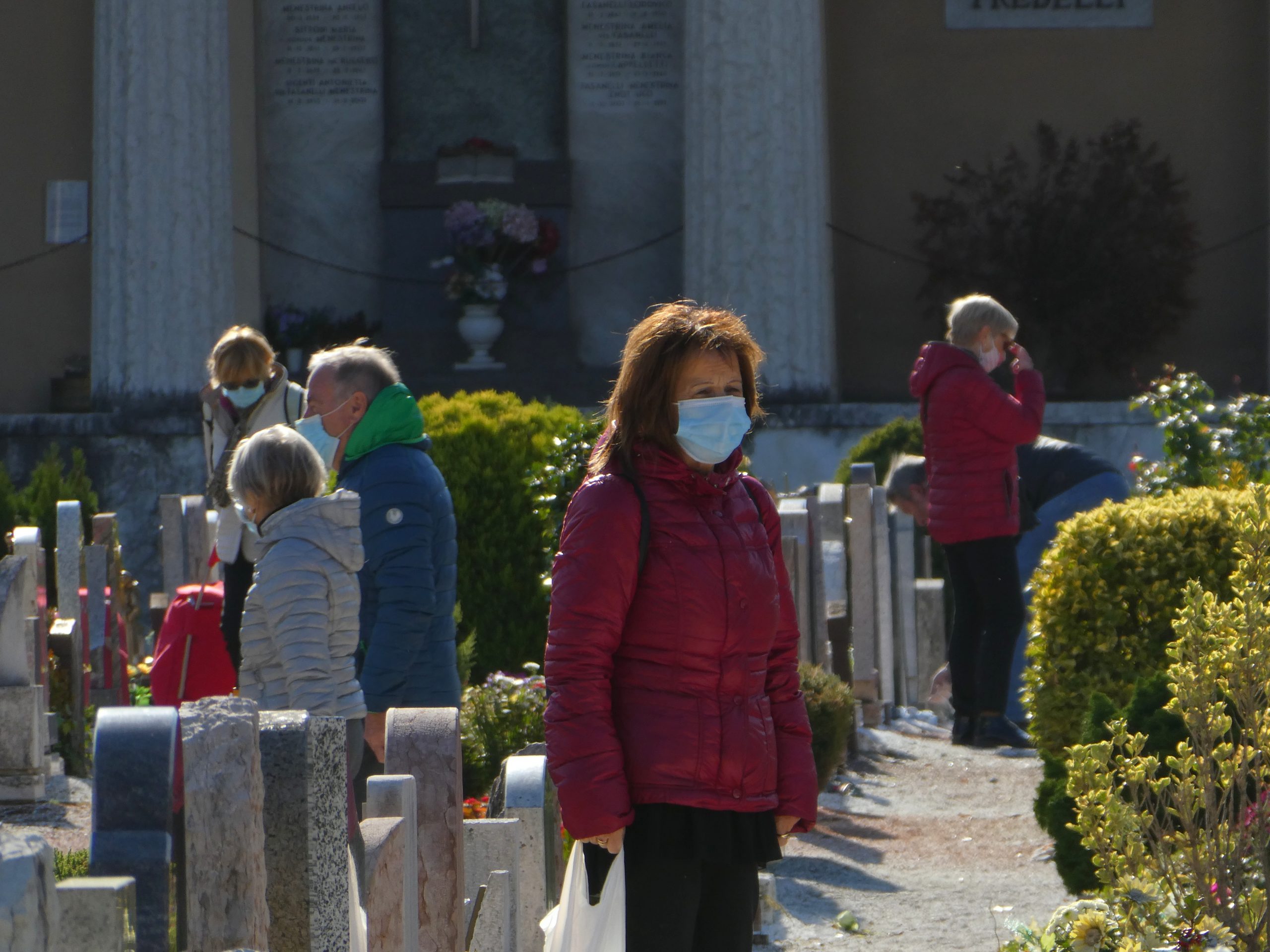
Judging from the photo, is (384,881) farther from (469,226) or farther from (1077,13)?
(1077,13)

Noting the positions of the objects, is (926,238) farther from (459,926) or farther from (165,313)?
(459,926)

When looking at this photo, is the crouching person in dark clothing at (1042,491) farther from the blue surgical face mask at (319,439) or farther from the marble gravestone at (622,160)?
the marble gravestone at (622,160)

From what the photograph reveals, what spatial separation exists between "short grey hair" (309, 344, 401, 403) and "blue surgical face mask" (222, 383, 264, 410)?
180 centimetres

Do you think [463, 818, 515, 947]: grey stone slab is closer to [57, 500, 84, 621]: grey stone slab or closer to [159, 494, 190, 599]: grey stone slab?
[57, 500, 84, 621]: grey stone slab

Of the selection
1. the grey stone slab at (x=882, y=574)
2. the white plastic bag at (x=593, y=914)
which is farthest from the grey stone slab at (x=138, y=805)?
the grey stone slab at (x=882, y=574)

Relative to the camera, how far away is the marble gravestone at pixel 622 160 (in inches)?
575

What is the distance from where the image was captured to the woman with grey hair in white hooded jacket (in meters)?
3.99

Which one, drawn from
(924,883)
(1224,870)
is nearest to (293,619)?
(1224,870)

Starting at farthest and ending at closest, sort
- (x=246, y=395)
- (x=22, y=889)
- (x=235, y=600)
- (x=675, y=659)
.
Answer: (x=246, y=395) → (x=235, y=600) → (x=675, y=659) → (x=22, y=889)

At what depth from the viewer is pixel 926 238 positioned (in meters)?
14.3

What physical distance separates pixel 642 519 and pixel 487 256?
443 inches

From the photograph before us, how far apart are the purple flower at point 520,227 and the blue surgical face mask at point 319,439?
898 centimetres

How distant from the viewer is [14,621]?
641cm

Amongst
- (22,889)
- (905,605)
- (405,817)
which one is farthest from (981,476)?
(22,889)
